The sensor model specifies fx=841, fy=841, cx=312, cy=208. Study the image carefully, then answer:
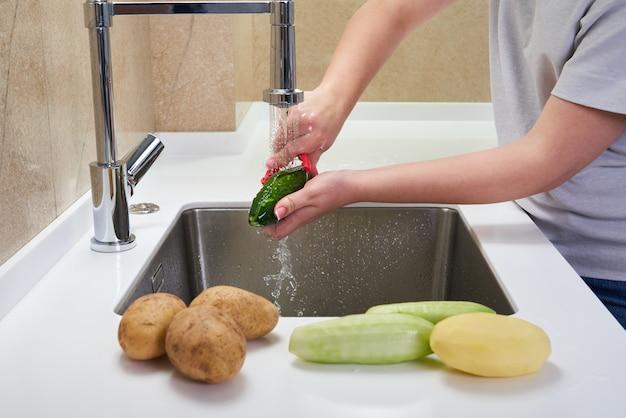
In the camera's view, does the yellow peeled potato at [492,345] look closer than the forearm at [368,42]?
Yes

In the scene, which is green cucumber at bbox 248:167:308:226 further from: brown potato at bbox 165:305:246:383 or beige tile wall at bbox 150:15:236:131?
beige tile wall at bbox 150:15:236:131

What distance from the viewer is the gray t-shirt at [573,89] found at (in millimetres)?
1012

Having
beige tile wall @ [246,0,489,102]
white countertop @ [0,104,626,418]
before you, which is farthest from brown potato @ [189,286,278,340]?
beige tile wall @ [246,0,489,102]

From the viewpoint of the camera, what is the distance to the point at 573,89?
1.02 meters

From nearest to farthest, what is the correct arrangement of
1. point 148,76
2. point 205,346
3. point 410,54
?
point 205,346 → point 148,76 → point 410,54

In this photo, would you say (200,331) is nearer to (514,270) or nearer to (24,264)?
(24,264)

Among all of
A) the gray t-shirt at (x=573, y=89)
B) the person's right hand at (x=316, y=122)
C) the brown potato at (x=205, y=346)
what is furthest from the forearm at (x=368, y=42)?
the brown potato at (x=205, y=346)

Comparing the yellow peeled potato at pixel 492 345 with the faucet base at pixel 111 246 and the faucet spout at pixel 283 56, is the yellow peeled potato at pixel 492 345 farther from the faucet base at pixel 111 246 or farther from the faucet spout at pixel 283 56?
the faucet base at pixel 111 246

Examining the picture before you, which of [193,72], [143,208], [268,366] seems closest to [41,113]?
[143,208]

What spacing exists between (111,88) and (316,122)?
0.36 meters

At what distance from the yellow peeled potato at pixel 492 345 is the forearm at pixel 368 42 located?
0.64 metres

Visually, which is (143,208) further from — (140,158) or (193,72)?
(193,72)

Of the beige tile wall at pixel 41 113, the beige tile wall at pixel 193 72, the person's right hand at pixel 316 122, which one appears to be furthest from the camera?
the beige tile wall at pixel 193 72

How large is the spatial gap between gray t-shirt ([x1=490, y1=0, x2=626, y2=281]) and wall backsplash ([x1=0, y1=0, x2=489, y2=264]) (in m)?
0.59
